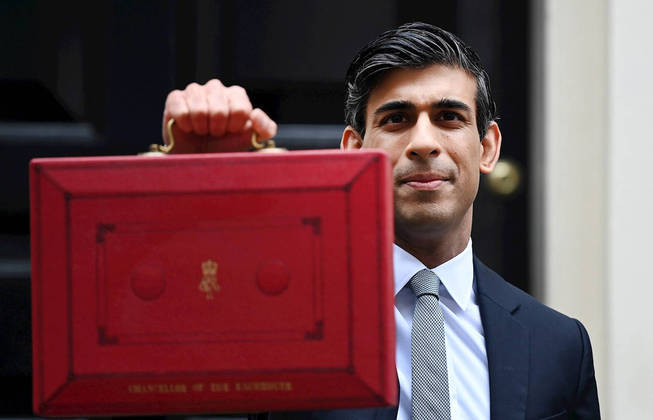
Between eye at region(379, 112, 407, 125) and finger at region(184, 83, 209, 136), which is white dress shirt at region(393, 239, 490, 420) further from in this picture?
finger at region(184, 83, 209, 136)

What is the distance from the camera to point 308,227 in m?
1.14

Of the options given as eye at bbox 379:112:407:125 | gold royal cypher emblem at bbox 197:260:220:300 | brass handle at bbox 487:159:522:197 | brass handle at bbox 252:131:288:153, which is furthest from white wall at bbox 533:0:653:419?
gold royal cypher emblem at bbox 197:260:220:300

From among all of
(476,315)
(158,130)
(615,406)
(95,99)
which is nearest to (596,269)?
(615,406)

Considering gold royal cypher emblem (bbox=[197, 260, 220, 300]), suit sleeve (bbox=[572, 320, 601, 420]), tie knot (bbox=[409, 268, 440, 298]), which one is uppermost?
gold royal cypher emblem (bbox=[197, 260, 220, 300])

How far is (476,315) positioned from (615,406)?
76cm

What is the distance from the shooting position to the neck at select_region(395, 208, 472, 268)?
162 centimetres

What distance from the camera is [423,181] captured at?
154cm

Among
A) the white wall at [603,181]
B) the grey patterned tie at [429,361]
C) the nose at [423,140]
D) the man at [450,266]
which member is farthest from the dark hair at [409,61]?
the white wall at [603,181]

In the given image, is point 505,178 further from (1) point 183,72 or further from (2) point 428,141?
(2) point 428,141

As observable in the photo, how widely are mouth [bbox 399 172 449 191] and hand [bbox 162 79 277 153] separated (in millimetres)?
292

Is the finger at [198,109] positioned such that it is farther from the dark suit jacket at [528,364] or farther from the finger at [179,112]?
the dark suit jacket at [528,364]

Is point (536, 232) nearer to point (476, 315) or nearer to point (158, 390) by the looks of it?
point (476, 315)

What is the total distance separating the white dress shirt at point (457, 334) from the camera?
157 cm

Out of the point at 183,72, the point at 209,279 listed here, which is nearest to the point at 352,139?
the point at 209,279
